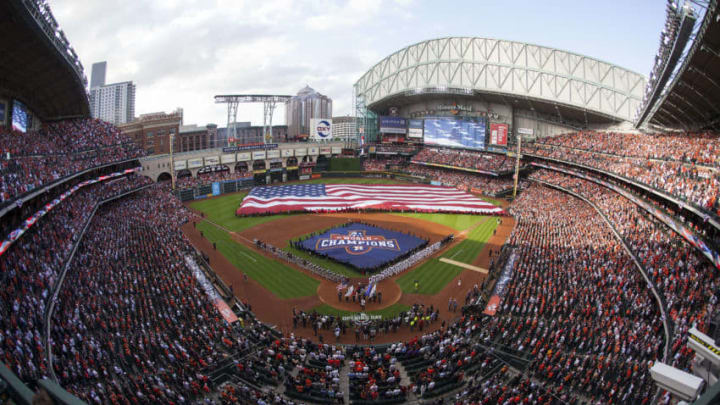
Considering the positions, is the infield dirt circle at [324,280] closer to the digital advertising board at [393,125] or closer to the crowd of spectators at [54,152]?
the crowd of spectators at [54,152]

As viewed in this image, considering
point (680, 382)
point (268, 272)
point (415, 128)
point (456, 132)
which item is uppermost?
point (415, 128)

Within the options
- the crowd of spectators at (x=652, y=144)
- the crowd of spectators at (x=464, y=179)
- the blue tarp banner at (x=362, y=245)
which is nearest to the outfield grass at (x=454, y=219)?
the blue tarp banner at (x=362, y=245)

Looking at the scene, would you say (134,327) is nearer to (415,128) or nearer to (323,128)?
(323,128)

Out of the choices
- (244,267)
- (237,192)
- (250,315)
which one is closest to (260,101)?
(237,192)

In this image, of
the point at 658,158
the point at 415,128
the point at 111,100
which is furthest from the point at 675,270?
the point at 111,100

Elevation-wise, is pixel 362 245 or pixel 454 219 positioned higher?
pixel 454 219

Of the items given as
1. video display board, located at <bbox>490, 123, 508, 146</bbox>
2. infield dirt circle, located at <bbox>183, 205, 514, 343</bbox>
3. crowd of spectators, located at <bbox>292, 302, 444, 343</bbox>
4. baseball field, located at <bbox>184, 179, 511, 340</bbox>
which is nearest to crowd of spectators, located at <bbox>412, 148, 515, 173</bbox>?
video display board, located at <bbox>490, 123, 508, 146</bbox>
